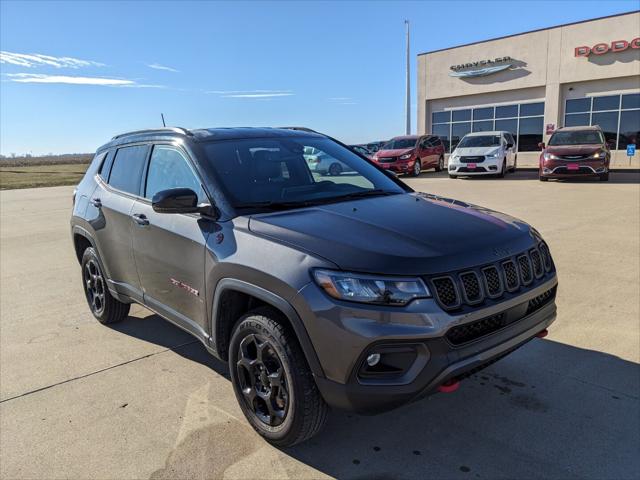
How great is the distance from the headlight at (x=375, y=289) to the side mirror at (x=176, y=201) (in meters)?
1.14

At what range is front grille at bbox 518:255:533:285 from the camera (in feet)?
9.02

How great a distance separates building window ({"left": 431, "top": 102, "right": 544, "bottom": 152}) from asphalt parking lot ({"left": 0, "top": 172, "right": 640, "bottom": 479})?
79.1ft

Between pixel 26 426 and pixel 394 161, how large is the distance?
63.5ft

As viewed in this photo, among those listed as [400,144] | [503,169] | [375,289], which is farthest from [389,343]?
[400,144]

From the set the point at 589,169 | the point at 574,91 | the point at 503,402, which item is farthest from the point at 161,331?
the point at 574,91

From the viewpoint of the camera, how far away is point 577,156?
634 inches

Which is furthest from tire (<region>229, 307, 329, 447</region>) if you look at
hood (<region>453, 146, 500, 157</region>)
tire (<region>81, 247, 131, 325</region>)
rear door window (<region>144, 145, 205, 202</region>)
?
hood (<region>453, 146, 500, 157</region>)

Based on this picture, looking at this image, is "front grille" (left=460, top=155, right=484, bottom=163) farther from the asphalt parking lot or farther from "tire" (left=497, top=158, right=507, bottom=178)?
the asphalt parking lot

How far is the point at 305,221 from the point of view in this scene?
2.79 meters

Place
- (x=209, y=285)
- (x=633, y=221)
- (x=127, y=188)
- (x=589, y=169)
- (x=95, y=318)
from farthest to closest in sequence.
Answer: (x=589, y=169) < (x=633, y=221) < (x=95, y=318) < (x=127, y=188) < (x=209, y=285)

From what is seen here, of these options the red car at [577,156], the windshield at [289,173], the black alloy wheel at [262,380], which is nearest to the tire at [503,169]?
Answer: the red car at [577,156]

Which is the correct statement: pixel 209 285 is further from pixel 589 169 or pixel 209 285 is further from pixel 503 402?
pixel 589 169

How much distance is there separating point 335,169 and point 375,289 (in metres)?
1.79

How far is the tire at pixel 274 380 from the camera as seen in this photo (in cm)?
253
